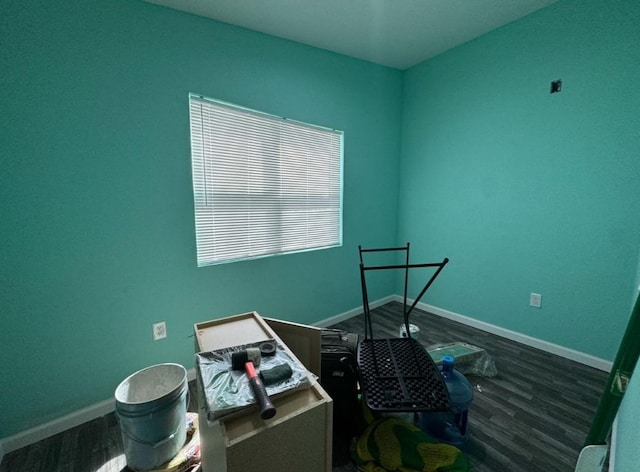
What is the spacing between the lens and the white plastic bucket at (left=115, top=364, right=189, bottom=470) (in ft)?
3.84

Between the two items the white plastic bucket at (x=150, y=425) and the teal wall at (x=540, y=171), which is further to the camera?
the teal wall at (x=540, y=171)

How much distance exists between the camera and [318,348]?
1308mm

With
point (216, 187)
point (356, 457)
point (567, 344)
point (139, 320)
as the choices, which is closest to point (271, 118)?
point (216, 187)

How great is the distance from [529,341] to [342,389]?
1951mm

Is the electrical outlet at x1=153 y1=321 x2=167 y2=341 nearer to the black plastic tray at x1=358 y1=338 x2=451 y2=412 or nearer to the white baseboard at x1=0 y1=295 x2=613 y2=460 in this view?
the white baseboard at x1=0 y1=295 x2=613 y2=460

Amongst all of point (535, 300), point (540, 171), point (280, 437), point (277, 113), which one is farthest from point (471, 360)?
point (277, 113)

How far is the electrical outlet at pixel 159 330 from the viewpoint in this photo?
1.82 m

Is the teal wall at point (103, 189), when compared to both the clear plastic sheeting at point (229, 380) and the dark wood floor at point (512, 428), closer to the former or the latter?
the dark wood floor at point (512, 428)

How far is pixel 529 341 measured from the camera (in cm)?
233

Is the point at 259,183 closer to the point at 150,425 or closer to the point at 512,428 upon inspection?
the point at 150,425

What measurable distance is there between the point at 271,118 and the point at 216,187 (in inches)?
29.2

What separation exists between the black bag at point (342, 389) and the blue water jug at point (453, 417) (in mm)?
415

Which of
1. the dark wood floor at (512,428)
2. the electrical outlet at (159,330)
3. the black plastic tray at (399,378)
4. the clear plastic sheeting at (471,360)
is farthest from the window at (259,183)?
the clear plastic sheeting at (471,360)

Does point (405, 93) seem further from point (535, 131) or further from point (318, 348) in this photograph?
point (318, 348)
